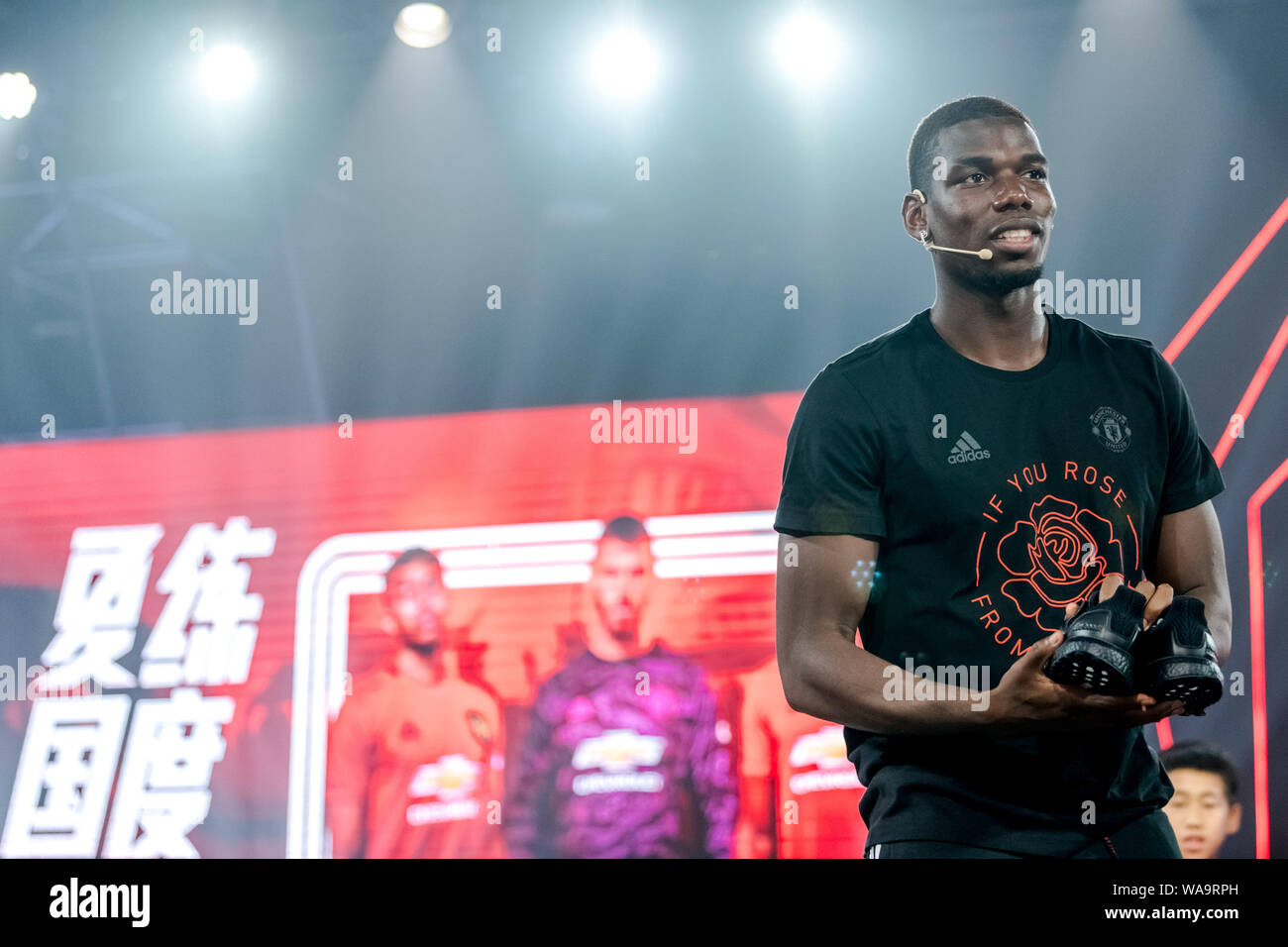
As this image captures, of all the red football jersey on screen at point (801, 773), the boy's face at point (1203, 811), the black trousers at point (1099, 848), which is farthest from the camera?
the red football jersey on screen at point (801, 773)

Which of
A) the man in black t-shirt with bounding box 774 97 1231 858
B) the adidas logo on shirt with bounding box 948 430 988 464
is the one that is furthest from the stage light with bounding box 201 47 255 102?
the adidas logo on shirt with bounding box 948 430 988 464

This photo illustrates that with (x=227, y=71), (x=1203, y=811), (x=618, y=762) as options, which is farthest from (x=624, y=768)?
(x=227, y=71)

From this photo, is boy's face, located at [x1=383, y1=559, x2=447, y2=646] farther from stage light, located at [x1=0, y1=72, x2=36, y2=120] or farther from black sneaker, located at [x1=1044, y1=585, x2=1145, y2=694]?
black sneaker, located at [x1=1044, y1=585, x2=1145, y2=694]

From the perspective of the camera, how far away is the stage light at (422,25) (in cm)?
370

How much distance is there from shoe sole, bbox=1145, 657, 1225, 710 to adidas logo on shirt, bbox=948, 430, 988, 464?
0.32 m

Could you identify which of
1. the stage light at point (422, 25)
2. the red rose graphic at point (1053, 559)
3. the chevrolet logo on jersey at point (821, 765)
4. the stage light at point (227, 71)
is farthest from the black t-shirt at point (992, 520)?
the stage light at point (227, 71)

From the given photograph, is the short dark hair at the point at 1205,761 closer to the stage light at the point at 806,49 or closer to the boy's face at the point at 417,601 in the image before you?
the boy's face at the point at 417,601

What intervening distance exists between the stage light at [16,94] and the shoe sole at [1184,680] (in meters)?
3.98

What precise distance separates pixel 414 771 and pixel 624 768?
62 centimetres

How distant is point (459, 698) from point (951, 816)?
85.0 inches
